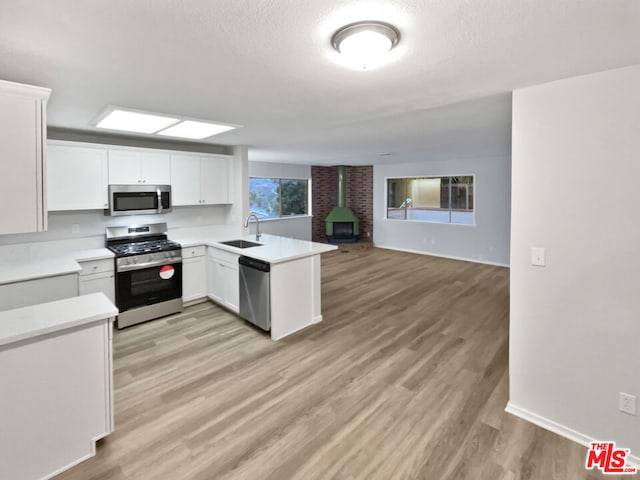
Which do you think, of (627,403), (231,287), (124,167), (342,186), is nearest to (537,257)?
(627,403)

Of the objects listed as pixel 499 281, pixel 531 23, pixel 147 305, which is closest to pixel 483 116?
pixel 531 23

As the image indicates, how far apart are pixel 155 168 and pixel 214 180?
0.86m

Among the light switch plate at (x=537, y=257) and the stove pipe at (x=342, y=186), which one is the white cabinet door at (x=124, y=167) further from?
the stove pipe at (x=342, y=186)

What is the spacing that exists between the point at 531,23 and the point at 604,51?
601mm

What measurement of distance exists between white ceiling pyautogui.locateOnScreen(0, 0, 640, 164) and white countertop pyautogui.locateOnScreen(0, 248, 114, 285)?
1.50 m

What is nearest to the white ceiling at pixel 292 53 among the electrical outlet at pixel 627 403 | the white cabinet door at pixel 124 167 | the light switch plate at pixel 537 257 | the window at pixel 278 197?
the white cabinet door at pixel 124 167

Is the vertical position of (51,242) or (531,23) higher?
(531,23)

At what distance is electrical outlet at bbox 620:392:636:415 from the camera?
1.95 meters

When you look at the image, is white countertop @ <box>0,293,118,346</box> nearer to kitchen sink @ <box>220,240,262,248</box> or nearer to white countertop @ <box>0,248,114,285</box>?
white countertop @ <box>0,248,114,285</box>

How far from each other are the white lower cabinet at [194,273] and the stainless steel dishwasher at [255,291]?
935 millimetres

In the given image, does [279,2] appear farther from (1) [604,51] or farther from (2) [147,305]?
(2) [147,305]

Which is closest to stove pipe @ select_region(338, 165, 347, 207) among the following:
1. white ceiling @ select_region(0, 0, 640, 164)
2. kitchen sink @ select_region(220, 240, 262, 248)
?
kitchen sink @ select_region(220, 240, 262, 248)

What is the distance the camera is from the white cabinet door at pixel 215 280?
4398 millimetres

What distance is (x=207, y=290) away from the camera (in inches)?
185
